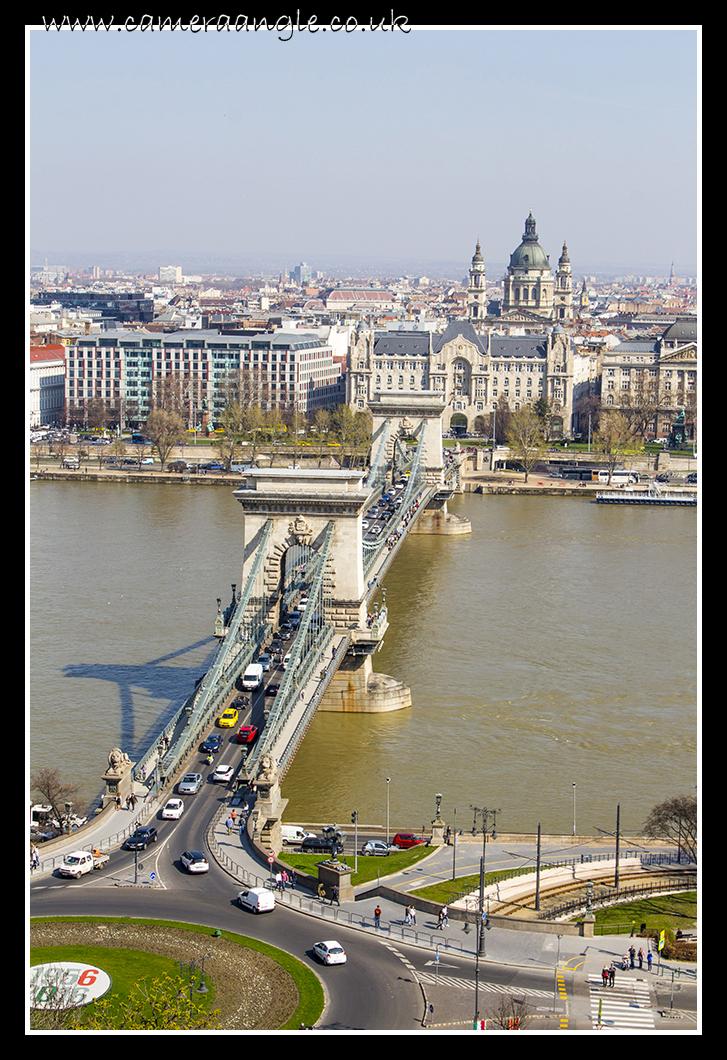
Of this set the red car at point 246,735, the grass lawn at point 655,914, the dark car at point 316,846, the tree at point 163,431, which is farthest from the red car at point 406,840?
the tree at point 163,431

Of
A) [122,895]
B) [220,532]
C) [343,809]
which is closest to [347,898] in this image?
[122,895]

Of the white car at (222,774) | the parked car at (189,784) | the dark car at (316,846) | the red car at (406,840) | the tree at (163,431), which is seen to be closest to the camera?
the dark car at (316,846)

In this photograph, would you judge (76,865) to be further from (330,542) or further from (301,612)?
(301,612)

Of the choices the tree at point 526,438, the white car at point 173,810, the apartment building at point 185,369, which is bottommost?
the white car at point 173,810

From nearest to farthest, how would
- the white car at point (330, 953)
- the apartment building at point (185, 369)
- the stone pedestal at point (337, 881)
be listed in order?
the white car at point (330, 953)
the stone pedestal at point (337, 881)
the apartment building at point (185, 369)

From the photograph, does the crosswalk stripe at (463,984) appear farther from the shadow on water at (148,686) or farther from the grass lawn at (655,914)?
the shadow on water at (148,686)

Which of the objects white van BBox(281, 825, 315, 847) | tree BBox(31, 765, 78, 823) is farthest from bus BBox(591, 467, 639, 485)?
white van BBox(281, 825, 315, 847)

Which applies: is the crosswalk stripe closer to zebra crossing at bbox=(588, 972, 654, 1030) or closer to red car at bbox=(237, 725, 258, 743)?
zebra crossing at bbox=(588, 972, 654, 1030)
